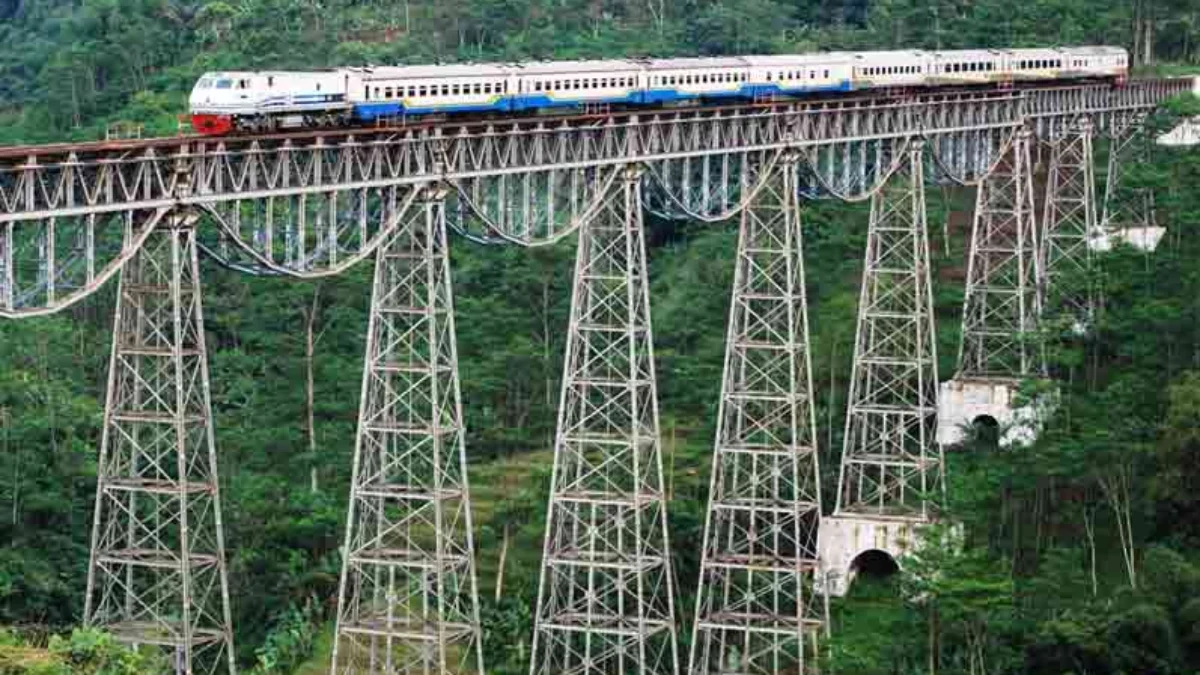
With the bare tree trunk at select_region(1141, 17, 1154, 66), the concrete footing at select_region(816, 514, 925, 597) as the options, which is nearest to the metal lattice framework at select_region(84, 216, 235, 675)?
the concrete footing at select_region(816, 514, 925, 597)

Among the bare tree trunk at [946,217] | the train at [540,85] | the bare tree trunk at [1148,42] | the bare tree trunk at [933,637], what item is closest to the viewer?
the train at [540,85]

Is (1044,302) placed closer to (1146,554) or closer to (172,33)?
(1146,554)

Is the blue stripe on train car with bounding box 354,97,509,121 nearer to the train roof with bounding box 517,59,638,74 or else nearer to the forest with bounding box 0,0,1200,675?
the train roof with bounding box 517,59,638,74

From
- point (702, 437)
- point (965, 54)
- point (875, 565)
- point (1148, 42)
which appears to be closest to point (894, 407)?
point (875, 565)

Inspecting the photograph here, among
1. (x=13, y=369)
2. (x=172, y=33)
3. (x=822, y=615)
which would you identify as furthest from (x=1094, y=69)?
(x=172, y=33)

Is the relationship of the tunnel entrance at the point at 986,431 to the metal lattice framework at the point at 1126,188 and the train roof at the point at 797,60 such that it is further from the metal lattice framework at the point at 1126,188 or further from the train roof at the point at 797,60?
the train roof at the point at 797,60

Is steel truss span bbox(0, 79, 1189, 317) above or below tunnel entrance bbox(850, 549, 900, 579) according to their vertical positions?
above

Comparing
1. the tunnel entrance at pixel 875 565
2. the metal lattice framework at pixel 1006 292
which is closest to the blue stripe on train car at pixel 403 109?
the tunnel entrance at pixel 875 565
